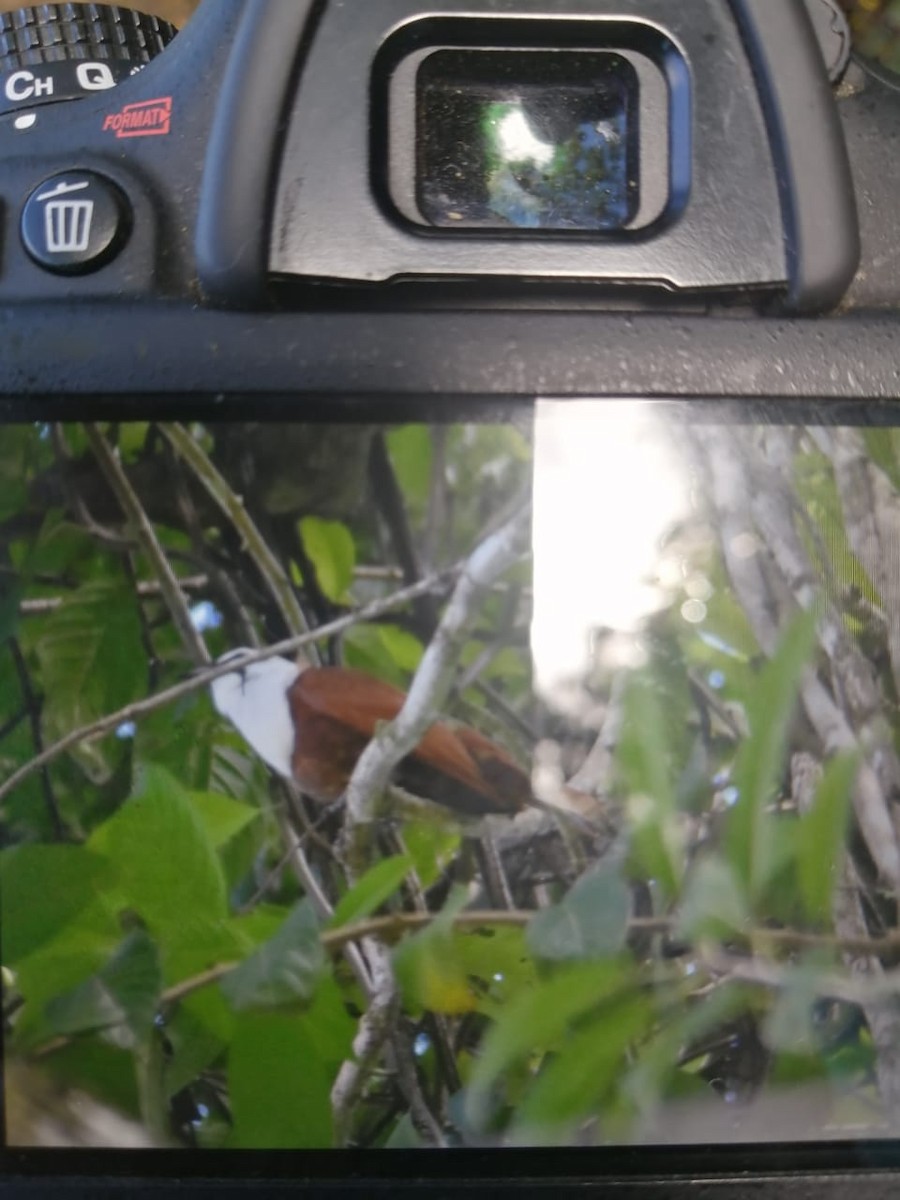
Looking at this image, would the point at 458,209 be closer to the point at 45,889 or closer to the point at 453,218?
the point at 453,218

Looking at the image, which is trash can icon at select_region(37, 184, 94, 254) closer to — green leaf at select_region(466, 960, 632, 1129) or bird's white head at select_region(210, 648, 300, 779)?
bird's white head at select_region(210, 648, 300, 779)

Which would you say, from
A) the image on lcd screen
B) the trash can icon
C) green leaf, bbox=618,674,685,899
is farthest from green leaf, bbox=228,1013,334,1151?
the trash can icon

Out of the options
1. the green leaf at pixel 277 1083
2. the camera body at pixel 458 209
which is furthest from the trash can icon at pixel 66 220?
the green leaf at pixel 277 1083

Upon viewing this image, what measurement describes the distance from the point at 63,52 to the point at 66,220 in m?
0.06

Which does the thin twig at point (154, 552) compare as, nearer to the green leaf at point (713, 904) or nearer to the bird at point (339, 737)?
the bird at point (339, 737)

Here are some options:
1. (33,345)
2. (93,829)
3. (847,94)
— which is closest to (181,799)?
(93,829)

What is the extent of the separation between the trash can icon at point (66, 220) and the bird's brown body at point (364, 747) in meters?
0.13

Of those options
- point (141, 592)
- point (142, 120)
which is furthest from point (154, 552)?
point (142, 120)

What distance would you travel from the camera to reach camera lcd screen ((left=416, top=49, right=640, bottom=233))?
0.89 ft

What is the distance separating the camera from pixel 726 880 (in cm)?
29

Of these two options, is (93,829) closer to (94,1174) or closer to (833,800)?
(94,1174)

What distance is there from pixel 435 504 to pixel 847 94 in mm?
153

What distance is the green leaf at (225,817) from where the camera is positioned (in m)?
0.29

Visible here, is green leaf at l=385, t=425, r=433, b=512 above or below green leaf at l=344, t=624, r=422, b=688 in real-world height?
above
